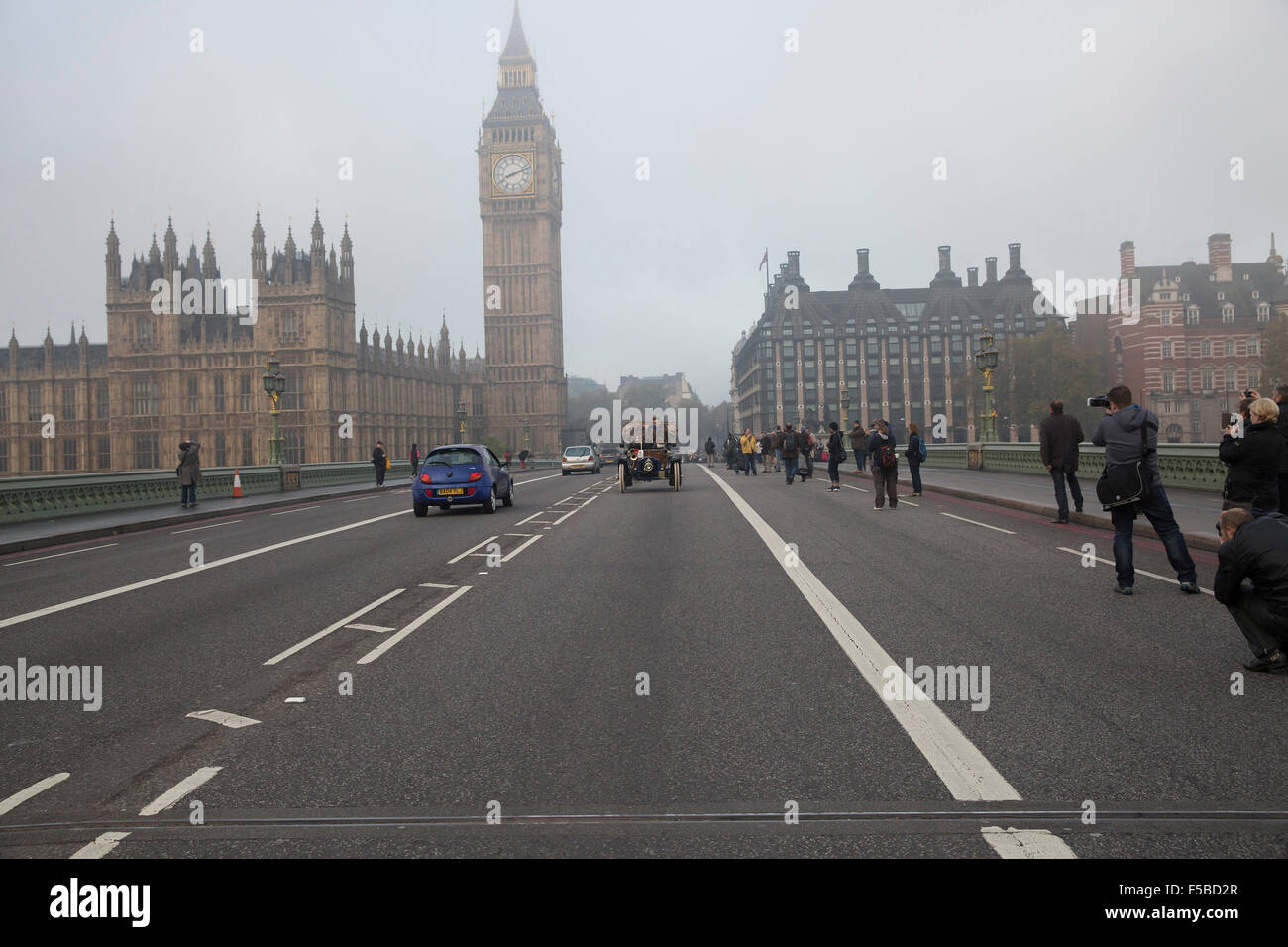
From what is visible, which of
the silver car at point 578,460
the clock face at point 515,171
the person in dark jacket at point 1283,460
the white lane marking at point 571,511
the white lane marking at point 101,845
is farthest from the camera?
the clock face at point 515,171

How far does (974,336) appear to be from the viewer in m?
144

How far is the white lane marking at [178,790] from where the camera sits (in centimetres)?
436

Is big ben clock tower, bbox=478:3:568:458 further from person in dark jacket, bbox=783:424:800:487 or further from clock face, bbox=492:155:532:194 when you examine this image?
person in dark jacket, bbox=783:424:800:487

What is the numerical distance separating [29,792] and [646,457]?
92.2 ft

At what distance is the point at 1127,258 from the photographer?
92812 mm

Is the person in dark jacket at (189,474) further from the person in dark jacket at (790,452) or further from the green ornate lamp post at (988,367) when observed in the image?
the green ornate lamp post at (988,367)

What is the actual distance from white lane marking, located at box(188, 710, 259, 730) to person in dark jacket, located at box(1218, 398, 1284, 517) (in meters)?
8.65

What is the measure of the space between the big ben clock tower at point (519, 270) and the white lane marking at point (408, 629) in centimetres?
12515

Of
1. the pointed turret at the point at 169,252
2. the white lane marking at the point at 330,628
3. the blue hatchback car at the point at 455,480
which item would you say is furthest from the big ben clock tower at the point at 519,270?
the white lane marking at the point at 330,628

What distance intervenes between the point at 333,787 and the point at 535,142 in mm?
139861

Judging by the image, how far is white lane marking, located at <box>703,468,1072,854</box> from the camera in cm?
439

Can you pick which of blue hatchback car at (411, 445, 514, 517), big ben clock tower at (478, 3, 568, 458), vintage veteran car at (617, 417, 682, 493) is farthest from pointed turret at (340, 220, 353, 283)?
blue hatchback car at (411, 445, 514, 517)

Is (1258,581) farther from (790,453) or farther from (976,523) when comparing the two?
(790,453)
